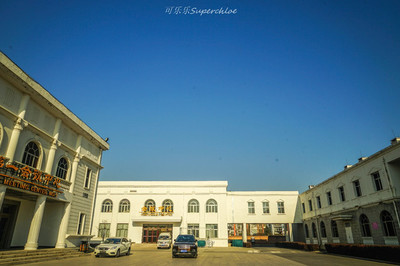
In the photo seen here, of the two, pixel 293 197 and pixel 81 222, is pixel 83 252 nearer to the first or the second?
pixel 81 222

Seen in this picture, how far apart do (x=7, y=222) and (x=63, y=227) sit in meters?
3.50

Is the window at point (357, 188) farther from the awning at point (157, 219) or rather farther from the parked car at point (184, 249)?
the awning at point (157, 219)

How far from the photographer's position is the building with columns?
46.1ft

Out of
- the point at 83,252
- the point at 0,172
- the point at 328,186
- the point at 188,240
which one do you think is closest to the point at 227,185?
the point at 328,186

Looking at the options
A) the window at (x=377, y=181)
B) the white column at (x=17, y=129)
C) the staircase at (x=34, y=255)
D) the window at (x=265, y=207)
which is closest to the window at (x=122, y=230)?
the staircase at (x=34, y=255)

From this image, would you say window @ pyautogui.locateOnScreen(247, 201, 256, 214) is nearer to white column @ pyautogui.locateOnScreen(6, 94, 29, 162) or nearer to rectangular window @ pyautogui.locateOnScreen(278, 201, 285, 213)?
rectangular window @ pyautogui.locateOnScreen(278, 201, 285, 213)

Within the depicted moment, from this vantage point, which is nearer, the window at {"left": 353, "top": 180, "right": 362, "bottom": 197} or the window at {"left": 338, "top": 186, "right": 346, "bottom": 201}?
the window at {"left": 353, "top": 180, "right": 362, "bottom": 197}

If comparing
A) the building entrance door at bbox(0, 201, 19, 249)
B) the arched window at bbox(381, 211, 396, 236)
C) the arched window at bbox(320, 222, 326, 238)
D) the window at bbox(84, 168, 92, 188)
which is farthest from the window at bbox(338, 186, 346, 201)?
the building entrance door at bbox(0, 201, 19, 249)

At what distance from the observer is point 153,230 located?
35656 millimetres

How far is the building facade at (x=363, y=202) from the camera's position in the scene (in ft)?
62.9

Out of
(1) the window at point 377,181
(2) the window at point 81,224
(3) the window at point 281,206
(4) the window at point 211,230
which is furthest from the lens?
(3) the window at point 281,206

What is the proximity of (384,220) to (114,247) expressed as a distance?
20824 millimetres

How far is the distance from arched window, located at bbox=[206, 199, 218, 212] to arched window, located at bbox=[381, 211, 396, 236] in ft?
68.6

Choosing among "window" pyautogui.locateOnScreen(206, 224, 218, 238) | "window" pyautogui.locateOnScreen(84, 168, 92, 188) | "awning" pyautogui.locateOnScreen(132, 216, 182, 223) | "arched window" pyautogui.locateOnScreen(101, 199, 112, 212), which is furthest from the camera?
"arched window" pyautogui.locateOnScreen(101, 199, 112, 212)
